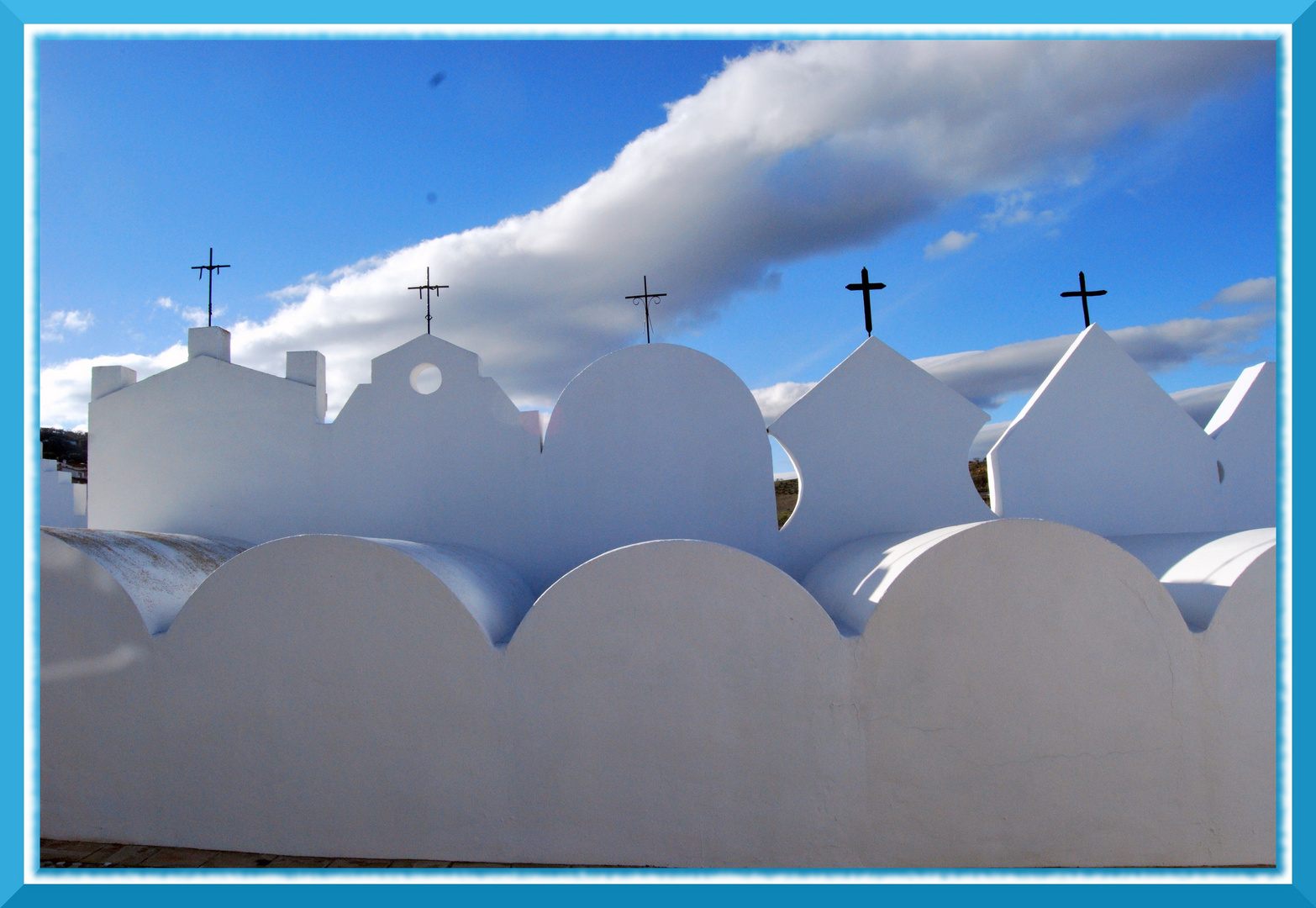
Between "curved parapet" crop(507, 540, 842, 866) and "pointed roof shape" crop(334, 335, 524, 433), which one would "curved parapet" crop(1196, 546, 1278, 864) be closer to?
"curved parapet" crop(507, 540, 842, 866)

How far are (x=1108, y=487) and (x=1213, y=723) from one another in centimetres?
349

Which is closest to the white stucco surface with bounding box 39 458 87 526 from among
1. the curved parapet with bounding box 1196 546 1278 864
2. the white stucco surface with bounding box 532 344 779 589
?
the white stucco surface with bounding box 532 344 779 589

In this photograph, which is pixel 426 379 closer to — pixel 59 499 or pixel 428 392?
pixel 428 392

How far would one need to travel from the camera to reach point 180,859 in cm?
571

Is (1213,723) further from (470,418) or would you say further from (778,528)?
(470,418)

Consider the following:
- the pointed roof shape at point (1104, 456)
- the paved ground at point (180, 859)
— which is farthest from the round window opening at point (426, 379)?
the pointed roof shape at point (1104, 456)

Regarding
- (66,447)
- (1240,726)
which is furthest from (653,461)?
(66,447)

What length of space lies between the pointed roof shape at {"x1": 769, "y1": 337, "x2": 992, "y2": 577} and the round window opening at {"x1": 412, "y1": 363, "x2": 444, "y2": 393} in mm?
3790

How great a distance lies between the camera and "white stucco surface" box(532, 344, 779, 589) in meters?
8.41

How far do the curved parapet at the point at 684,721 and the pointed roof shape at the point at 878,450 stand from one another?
9.91 feet

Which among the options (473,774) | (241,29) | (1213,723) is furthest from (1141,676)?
(241,29)

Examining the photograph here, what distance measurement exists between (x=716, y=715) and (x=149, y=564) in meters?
4.96

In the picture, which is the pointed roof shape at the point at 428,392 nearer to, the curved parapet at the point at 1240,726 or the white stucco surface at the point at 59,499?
the curved parapet at the point at 1240,726

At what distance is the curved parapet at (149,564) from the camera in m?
6.12
